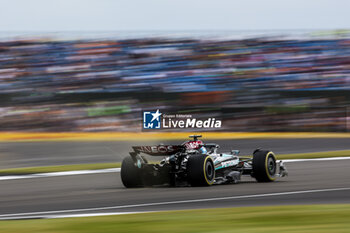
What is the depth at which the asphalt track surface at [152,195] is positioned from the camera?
23.9ft

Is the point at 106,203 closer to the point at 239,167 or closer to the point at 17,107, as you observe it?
the point at 239,167

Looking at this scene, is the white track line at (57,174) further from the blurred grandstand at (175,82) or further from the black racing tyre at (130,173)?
the blurred grandstand at (175,82)

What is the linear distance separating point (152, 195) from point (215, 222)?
2727mm

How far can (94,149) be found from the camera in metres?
16.1

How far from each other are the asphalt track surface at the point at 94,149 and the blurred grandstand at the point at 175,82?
109 cm

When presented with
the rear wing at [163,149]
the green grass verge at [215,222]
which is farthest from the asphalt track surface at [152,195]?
the green grass verge at [215,222]

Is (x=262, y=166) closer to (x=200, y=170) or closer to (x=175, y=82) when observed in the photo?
(x=200, y=170)

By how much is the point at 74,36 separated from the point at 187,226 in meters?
15.8

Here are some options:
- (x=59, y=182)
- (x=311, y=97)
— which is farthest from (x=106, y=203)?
(x=311, y=97)

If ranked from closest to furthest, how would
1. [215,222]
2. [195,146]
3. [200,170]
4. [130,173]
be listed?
[215,222] → [200,170] → [130,173] → [195,146]

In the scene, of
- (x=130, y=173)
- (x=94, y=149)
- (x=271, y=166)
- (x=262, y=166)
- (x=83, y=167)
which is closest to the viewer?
(x=130, y=173)

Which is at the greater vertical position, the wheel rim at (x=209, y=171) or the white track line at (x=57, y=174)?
the wheel rim at (x=209, y=171)

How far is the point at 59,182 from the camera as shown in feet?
35.3

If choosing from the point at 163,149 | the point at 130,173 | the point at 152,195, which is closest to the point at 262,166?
the point at 163,149
